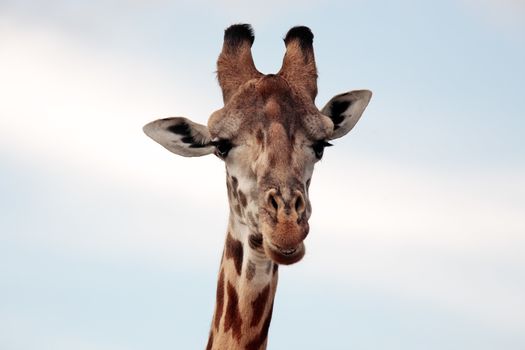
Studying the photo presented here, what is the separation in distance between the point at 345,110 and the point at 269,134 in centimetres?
207

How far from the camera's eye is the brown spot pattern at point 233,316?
1188 cm

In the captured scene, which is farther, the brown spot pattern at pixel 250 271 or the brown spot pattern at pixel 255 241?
the brown spot pattern at pixel 250 271

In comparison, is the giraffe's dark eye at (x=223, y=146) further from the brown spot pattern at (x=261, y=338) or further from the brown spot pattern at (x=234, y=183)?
the brown spot pattern at (x=261, y=338)

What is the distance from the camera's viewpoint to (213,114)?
12.3 m

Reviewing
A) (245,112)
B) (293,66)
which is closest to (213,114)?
(245,112)

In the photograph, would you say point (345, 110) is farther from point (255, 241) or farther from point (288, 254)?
point (288, 254)

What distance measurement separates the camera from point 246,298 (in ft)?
39.0

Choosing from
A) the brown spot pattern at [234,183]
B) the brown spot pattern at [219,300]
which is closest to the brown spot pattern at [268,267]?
the brown spot pattern at [219,300]

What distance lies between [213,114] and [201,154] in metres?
0.69

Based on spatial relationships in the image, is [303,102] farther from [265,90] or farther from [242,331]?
[242,331]

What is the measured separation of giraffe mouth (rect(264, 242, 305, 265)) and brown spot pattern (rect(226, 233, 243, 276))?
4.68ft

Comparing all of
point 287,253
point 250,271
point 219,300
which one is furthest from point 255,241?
point 287,253

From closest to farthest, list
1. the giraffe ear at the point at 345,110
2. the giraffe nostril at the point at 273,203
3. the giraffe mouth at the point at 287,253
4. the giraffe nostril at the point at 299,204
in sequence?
the giraffe mouth at the point at 287,253
the giraffe nostril at the point at 299,204
the giraffe nostril at the point at 273,203
the giraffe ear at the point at 345,110

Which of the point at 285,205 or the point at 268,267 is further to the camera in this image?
the point at 268,267
